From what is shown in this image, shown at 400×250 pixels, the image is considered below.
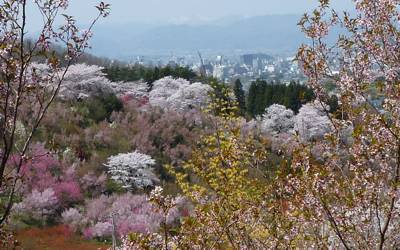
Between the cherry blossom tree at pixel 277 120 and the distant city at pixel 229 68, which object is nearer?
the distant city at pixel 229 68

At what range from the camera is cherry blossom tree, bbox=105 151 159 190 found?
22656 mm

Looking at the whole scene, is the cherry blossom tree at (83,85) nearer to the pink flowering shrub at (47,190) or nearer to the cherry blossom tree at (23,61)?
the pink flowering shrub at (47,190)

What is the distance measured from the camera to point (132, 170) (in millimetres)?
23078

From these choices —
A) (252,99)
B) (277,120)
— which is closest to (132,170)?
(277,120)

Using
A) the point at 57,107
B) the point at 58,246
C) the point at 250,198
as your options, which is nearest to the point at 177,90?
the point at 57,107

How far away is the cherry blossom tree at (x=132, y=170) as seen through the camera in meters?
22.7

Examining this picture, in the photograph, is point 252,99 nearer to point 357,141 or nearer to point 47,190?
point 47,190

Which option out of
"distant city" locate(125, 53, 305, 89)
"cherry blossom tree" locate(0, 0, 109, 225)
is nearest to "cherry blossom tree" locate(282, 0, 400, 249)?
"distant city" locate(125, 53, 305, 89)

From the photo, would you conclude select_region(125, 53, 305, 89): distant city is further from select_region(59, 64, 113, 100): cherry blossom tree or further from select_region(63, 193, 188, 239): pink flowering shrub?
select_region(63, 193, 188, 239): pink flowering shrub

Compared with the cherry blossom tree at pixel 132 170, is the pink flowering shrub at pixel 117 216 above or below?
below

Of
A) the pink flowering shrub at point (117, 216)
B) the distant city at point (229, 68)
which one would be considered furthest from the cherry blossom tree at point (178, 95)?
the pink flowering shrub at point (117, 216)

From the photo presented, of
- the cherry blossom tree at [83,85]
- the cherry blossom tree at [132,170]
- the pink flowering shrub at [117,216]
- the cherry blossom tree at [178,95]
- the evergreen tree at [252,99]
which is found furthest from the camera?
the evergreen tree at [252,99]

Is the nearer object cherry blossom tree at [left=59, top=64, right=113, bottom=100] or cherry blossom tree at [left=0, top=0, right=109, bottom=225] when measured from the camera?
cherry blossom tree at [left=0, top=0, right=109, bottom=225]

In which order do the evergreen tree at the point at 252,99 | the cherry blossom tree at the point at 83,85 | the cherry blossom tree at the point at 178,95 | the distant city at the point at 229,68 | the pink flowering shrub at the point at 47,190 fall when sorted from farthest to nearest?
1. the evergreen tree at the point at 252,99
2. the cherry blossom tree at the point at 178,95
3. the cherry blossom tree at the point at 83,85
4. the pink flowering shrub at the point at 47,190
5. the distant city at the point at 229,68
